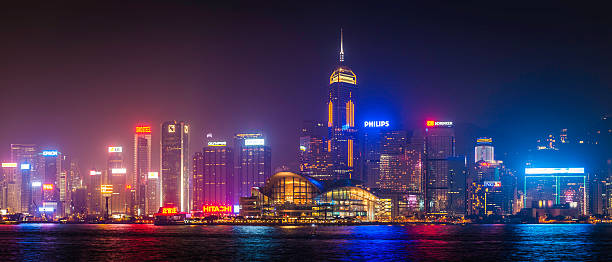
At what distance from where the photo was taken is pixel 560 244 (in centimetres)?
14125

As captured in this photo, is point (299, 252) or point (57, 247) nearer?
point (299, 252)

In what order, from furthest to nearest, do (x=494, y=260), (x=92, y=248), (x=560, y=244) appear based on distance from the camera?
1. (x=560, y=244)
2. (x=92, y=248)
3. (x=494, y=260)

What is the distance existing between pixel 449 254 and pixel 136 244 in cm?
5986

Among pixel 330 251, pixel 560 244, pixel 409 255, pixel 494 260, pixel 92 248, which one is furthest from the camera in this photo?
pixel 560 244

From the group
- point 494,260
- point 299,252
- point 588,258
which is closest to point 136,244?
point 299,252

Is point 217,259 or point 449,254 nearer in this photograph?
point 217,259

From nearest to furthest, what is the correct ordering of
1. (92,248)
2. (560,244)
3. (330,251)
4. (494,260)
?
(494,260), (330,251), (92,248), (560,244)

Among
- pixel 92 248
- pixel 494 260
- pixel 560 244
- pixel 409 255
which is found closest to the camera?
pixel 494 260

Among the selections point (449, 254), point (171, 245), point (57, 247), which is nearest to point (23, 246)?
point (57, 247)

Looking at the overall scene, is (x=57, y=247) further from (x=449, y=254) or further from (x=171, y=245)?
(x=449, y=254)

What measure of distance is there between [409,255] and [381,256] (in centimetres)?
488

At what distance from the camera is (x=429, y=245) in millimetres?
134375

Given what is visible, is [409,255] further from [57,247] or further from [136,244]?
[57,247]

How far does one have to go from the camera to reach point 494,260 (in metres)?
103
